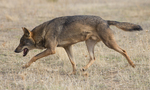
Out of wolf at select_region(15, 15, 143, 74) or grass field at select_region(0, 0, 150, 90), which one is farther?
wolf at select_region(15, 15, 143, 74)

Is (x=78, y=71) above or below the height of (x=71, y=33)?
below

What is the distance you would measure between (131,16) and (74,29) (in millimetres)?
11121

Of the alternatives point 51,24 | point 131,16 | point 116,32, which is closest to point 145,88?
point 51,24

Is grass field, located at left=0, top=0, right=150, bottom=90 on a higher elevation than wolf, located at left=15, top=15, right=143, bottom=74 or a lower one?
lower

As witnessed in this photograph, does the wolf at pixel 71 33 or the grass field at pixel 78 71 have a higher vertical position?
the wolf at pixel 71 33

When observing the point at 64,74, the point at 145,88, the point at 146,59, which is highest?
the point at 145,88

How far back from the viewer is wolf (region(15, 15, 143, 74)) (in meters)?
6.39

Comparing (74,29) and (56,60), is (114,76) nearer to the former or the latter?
(74,29)

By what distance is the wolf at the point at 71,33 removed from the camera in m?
6.39

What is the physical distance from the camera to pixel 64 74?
21.9ft

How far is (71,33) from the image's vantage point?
6.55m

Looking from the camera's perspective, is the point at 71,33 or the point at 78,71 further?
the point at 78,71

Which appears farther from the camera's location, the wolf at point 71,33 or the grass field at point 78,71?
the wolf at point 71,33

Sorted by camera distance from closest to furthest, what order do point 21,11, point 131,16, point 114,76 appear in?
point 114,76
point 131,16
point 21,11
